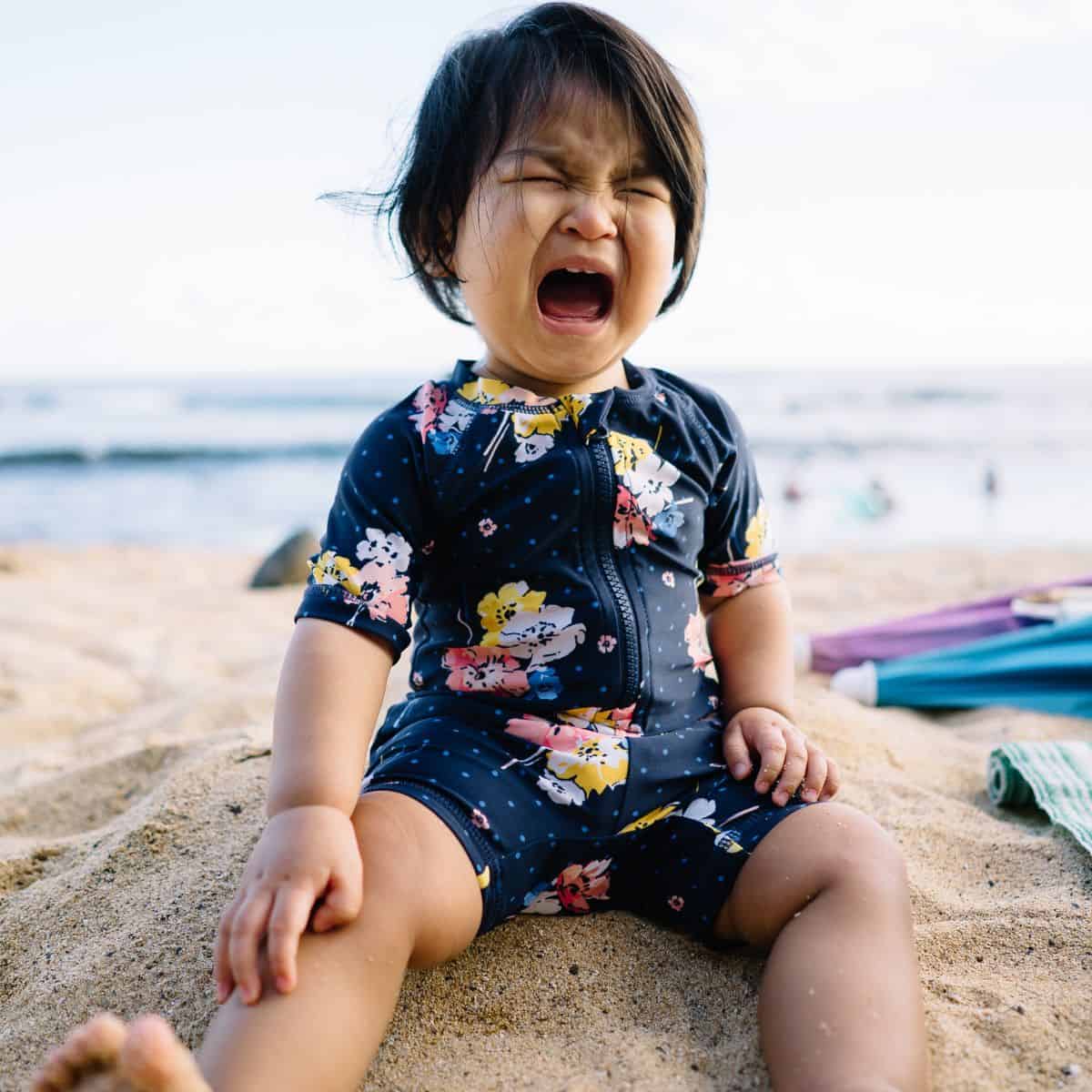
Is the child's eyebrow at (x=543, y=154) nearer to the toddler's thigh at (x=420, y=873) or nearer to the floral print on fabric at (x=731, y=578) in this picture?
the floral print on fabric at (x=731, y=578)

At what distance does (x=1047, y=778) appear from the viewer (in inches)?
89.5

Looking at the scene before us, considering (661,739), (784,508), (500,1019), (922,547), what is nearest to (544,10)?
(661,739)

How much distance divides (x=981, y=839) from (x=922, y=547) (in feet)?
17.4

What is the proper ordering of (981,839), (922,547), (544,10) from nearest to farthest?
(544,10) → (981,839) → (922,547)

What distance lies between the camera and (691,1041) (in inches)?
59.1

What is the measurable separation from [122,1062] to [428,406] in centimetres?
111

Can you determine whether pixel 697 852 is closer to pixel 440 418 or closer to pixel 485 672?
pixel 485 672

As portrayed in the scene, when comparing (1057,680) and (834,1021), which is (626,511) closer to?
(834,1021)

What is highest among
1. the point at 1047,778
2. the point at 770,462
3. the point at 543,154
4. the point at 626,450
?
the point at 543,154

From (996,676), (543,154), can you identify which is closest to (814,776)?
(543,154)

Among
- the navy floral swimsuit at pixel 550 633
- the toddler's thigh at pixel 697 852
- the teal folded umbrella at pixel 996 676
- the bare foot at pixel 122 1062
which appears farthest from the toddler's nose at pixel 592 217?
the teal folded umbrella at pixel 996 676

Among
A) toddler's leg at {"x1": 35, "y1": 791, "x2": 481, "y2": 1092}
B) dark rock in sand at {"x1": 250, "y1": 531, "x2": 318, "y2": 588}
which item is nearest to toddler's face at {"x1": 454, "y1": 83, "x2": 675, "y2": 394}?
toddler's leg at {"x1": 35, "y1": 791, "x2": 481, "y2": 1092}

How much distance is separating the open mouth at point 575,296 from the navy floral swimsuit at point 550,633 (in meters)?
0.14

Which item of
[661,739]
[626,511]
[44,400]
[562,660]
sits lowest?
[44,400]
